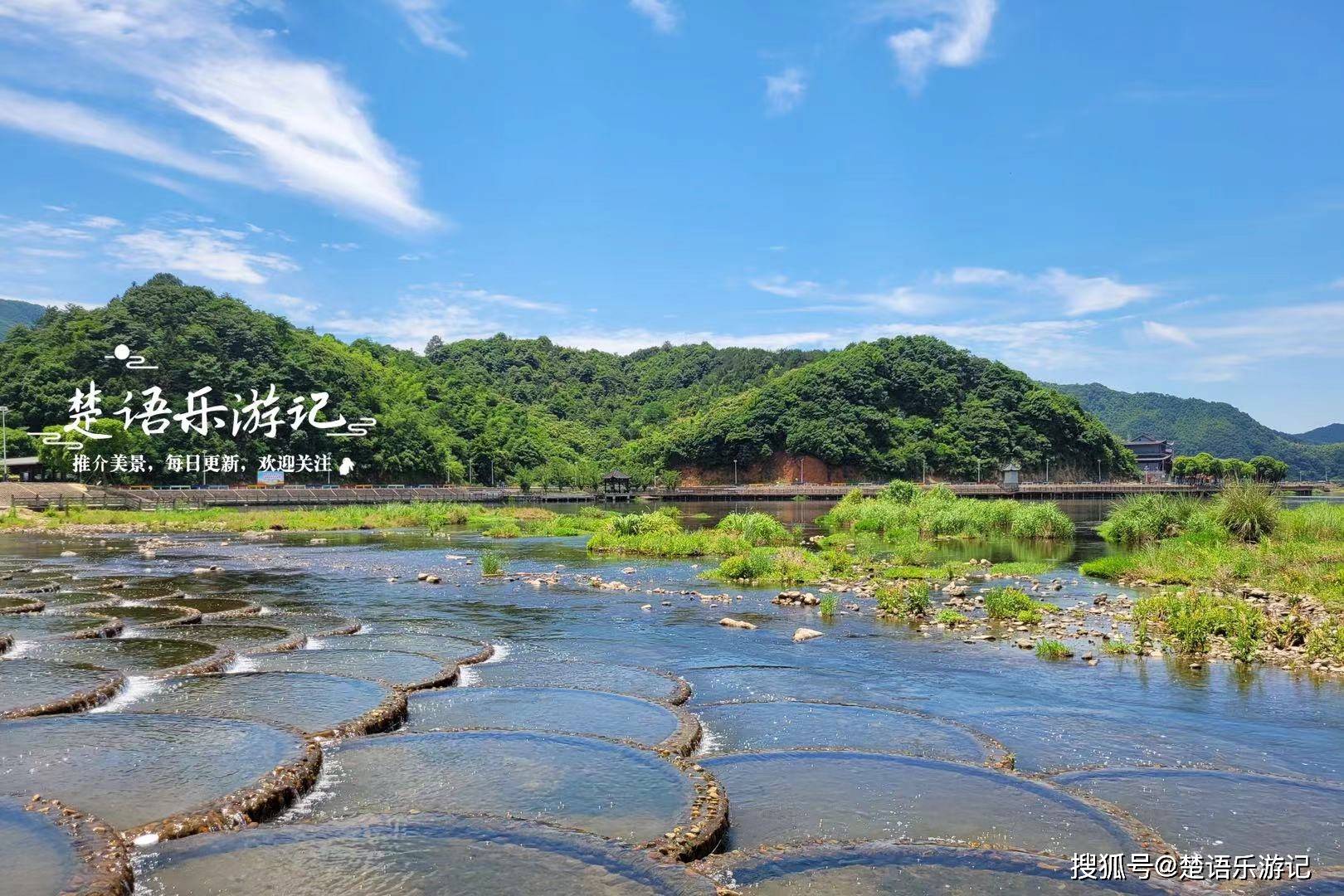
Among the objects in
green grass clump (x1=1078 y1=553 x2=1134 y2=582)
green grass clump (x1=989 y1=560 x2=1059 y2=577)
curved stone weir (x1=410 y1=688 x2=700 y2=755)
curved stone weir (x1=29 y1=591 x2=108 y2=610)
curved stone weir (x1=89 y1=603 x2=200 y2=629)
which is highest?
green grass clump (x1=1078 y1=553 x2=1134 y2=582)

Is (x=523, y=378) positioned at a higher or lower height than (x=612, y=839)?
higher

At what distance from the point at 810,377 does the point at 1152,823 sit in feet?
459

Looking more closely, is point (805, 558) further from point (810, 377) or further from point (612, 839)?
point (810, 377)

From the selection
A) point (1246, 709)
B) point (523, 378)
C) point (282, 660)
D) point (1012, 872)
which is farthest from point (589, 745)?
point (523, 378)

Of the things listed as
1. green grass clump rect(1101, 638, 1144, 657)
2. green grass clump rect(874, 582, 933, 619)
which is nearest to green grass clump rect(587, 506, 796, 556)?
green grass clump rect(874, 582, 933, 619)

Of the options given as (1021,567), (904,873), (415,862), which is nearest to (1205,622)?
(904,873)

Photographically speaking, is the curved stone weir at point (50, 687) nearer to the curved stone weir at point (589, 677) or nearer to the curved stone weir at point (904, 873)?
the curved stone weir at point (589, 677)

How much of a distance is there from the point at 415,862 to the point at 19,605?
20.2 metres

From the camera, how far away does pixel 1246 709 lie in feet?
40.9

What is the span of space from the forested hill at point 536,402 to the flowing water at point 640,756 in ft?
251

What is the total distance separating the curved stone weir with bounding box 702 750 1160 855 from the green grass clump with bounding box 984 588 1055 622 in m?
9.92

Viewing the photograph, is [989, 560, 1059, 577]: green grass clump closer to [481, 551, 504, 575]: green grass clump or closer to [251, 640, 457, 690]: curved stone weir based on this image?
[481, 551, 504, 575]: green grass clump

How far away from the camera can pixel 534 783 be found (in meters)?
9.71

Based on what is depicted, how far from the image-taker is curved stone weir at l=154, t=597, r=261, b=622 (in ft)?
68.5
